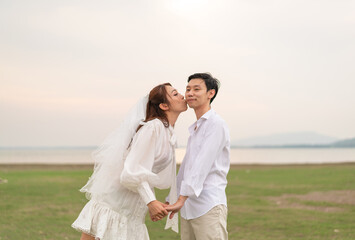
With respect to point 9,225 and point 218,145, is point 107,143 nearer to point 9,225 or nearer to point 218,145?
point 218,145

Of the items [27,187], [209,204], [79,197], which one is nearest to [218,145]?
[209,204]

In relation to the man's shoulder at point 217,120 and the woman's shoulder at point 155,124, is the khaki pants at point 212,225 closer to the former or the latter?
the man's shoulder at point 217,120

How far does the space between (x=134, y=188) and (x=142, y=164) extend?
227 millimetres

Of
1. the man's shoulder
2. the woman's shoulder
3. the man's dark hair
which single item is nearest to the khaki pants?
the man's shoulder

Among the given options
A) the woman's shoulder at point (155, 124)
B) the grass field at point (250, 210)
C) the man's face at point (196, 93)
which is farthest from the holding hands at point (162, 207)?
the grass field at point (250, 210)

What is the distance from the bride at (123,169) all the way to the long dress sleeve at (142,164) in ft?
0.08

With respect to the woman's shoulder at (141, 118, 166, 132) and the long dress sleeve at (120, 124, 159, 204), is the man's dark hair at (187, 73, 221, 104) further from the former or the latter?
the long dress sleeve at (120, 124, 159, 204)

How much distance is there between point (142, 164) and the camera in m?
3.77

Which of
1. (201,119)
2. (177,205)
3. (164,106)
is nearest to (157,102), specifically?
(164,106)

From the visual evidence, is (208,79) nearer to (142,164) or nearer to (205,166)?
(205,166)

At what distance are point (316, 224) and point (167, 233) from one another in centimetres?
390

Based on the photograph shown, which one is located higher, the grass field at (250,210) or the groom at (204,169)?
the groom at (204,169)

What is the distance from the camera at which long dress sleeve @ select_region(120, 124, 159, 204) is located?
12.2ft

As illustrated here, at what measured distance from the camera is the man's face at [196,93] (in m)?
4.05
